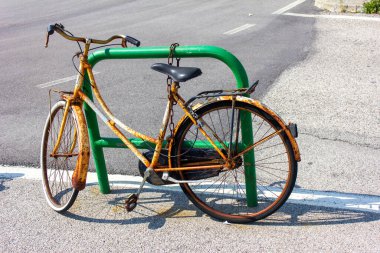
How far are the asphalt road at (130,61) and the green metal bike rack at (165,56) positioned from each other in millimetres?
743

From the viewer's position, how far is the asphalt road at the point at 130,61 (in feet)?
19.6

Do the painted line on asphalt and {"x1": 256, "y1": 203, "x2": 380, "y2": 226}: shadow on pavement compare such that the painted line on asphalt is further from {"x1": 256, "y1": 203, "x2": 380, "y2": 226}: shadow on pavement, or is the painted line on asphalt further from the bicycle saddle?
the bicycle saddle

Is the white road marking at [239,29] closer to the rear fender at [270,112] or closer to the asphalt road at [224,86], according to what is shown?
the asphalt road at [224,86]

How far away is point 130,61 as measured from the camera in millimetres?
8734

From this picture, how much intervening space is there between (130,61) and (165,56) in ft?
17.5

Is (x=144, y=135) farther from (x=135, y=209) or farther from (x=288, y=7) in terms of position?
(x=288, y=7)

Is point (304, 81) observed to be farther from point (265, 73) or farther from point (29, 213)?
point (29, 213)

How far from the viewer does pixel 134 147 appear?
368 centimetres

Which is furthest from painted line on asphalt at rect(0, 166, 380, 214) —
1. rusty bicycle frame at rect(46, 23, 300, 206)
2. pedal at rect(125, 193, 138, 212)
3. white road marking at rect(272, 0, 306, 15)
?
white road marking at rect(272, 0, 306, 15)

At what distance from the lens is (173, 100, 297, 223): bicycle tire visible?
3396 mm

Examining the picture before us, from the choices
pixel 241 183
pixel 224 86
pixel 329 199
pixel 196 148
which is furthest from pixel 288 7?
pixel 196 148

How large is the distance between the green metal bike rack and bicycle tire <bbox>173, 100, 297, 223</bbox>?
0.31 feet

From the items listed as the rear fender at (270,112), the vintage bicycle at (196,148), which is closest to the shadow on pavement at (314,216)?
the vintage bicycle at (196,148)

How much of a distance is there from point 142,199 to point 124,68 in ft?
15.0
